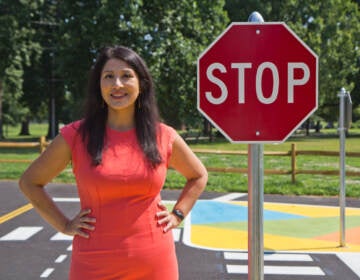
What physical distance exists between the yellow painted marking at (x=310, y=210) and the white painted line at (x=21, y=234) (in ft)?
14.7

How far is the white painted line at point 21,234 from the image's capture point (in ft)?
23.3

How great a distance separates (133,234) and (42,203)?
1.66 ft

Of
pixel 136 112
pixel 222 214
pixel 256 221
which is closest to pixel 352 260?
pixel 222 214

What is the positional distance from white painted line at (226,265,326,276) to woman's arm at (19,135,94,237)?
3.59 m

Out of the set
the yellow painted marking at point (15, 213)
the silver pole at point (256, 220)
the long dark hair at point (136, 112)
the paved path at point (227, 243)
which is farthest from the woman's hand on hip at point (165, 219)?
the yellow painted marking at point (15, 213)

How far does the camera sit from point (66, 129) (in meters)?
2.29

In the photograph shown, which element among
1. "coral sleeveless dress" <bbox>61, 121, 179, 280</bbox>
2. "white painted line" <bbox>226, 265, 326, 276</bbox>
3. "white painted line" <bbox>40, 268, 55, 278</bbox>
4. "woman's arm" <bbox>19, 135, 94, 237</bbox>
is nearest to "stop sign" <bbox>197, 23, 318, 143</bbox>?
"coral sleeveless dress" <bbox>61, 121, 179, 280</bbox>

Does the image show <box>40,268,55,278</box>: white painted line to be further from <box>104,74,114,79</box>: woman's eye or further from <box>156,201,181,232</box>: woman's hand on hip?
<box>104,74,114,79</box>: woman's eye

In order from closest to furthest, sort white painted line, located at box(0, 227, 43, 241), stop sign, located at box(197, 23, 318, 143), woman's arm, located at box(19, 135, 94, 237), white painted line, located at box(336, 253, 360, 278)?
stop sign, located at box(197, 23, 318, 143)
woman's arm, located at box(19, 135, 94, 237)
white painted line, located at box(336, 253, 360, 278)
white painted line, located at box(0, 227, 43, 241)

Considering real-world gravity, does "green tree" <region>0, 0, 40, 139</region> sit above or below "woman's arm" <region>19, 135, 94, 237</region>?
above

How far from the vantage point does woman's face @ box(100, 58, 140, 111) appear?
233cm

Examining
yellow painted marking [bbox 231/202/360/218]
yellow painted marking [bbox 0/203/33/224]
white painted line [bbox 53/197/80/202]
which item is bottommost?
A: yellow painted marking [bbox 231/202/360/218]

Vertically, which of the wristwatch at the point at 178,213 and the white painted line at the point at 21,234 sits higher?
the wristwatch at the point at 178,213

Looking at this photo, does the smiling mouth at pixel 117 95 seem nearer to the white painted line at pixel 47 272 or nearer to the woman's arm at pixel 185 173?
the woman's arm at pixel 185 173
